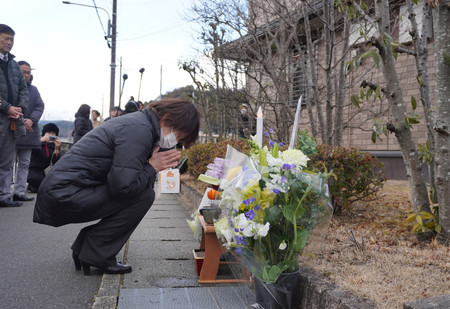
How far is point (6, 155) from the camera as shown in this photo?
576cm

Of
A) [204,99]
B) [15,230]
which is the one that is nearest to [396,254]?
[15,230]


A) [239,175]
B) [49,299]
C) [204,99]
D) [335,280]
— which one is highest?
[204,99]

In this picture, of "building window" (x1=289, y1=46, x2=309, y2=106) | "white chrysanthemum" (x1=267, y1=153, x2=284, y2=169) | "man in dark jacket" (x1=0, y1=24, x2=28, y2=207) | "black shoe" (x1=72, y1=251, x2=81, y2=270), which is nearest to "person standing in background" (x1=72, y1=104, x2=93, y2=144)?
"man in dark jacket" (x1=0, y1=24, x2=28, y2=207)

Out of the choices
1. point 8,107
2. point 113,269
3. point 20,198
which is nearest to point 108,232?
point 113,269

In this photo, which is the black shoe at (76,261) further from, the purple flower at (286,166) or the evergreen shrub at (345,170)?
the evergreen shrub at (345,170)

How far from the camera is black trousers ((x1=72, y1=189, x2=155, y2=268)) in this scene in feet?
10.1

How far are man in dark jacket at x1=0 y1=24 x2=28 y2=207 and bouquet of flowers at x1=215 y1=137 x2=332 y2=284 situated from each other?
4.31 meters

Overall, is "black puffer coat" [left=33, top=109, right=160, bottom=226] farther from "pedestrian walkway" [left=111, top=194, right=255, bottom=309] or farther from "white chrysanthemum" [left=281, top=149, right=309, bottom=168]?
"white chrysanthemum" [left=281, top=149, right=309, bottom=168]

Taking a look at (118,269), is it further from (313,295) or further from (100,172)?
(313,295)

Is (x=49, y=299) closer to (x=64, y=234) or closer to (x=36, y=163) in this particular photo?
(x=64, y=234)

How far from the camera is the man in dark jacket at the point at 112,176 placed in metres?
2.88

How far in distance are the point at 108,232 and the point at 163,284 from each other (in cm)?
57

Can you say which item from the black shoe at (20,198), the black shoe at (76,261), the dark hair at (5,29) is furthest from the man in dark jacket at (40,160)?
the black shoe at (76,261)

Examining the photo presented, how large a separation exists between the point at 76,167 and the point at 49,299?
35.5 inches
